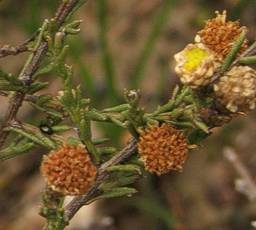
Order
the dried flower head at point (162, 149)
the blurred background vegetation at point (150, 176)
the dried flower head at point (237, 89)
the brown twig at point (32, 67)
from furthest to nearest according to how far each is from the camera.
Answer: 1. the blurred background vegetation at point (150, 176)
2. the brown twig at point (32, 67)
3. the dried flower head at point (162, 149)
4. the dried flower head at point (237, 89)

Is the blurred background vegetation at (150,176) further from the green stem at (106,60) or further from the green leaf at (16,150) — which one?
the green leaf at (16,150)

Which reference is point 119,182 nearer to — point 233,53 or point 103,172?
point 103,172

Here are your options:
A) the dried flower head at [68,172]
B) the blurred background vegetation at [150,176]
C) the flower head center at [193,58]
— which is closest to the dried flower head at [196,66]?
the flower head center at [193,58]

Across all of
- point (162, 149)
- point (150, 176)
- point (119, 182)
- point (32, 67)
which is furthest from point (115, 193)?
point (150, 176)

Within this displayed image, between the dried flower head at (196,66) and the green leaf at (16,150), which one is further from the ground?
the dried flower head at (196,66)

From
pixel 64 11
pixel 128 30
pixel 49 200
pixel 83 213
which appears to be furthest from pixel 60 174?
pixel 128 30

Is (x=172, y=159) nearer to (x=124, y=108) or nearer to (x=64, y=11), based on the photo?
(x=124, y=108)

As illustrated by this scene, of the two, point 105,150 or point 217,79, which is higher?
point 217,79
